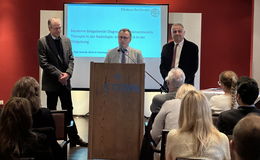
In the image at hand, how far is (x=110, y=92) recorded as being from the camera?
4227 mm

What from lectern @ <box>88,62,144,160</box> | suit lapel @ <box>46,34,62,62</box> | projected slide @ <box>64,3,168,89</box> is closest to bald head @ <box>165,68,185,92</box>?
lectern @ <box>88,62,144,160</box>

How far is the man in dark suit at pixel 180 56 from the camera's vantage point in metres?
5.69

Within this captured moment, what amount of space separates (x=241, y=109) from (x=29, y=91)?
167cm

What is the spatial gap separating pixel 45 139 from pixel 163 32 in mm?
5270

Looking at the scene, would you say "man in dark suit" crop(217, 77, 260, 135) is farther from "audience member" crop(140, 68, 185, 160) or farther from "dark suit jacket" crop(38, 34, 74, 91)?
"dark suit jacket" crop(38, 34, 74, 91)

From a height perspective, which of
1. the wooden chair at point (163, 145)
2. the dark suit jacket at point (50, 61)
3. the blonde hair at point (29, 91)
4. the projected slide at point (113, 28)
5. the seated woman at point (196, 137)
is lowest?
the wooden chair at point (163, 145)

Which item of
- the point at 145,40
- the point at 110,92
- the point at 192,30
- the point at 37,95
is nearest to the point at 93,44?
the point at 145,40

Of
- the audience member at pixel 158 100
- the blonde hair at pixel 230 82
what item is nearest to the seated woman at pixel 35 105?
the audience member at pixel 158 100

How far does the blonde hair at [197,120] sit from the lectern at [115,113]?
1.61 m

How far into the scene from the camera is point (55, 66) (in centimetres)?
557

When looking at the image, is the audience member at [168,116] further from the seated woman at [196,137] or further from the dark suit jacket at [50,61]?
the dark suit jacket at [50,61]

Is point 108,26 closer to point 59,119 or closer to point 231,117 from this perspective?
point 59,119

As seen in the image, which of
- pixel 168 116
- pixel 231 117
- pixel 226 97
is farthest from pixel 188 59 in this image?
pixel 231 117

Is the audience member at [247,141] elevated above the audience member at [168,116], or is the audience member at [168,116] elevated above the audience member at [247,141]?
the audience member at [247,141]
